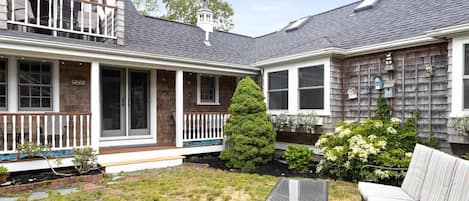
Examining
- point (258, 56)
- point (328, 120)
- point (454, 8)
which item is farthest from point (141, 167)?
point (454, 8)

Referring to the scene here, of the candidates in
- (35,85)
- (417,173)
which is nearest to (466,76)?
(417,173)

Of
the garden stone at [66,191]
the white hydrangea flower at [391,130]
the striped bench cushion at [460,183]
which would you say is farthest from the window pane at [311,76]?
the garden stone at [66,191]

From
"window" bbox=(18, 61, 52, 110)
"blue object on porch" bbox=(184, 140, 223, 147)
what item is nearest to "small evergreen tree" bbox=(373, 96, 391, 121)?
"blue object on porch" bbox=(184, 140, 223, 147)

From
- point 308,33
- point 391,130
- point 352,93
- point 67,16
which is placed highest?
point 308,33

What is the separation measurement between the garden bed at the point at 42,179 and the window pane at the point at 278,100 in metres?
4.77

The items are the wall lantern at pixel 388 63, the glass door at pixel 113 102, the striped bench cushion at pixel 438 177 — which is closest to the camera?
the striped bench cushion at pixel 438 177

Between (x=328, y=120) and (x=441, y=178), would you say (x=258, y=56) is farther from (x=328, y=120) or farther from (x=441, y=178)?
(x=441, y=178)

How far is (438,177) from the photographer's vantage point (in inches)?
117

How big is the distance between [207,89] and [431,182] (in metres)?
7.19

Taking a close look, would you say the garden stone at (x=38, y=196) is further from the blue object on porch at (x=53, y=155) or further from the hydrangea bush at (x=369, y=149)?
the hydrangea bush at (x=369, y=149)

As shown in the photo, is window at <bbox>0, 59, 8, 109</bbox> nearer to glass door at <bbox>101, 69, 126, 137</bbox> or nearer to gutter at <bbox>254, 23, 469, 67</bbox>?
glass door at <bbox>101, 69, 126, 137</bbox>

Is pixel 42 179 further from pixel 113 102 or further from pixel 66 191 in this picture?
pixel 113 102

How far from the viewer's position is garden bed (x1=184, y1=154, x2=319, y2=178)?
644 cm

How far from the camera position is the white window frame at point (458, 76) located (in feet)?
16.0
